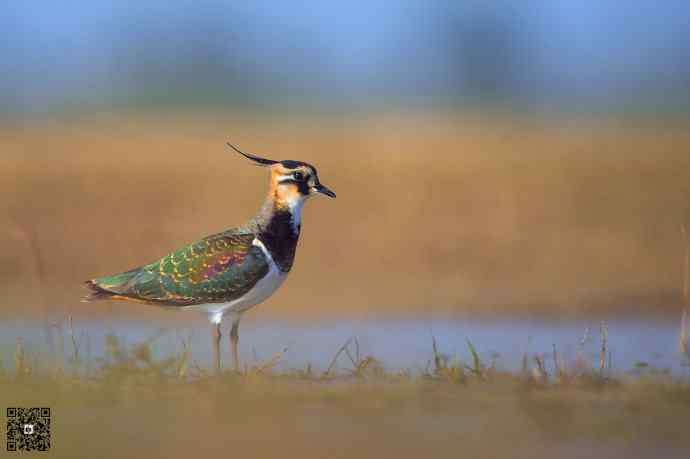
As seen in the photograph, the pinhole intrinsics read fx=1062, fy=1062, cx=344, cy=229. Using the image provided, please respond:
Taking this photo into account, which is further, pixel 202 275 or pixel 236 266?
pixel 202 275

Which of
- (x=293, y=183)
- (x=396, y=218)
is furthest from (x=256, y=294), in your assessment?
(x=396, y=218)

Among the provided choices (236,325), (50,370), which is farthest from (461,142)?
(50,370)

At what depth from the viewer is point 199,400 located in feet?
20.6

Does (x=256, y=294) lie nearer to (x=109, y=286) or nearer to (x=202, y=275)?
(x=202, y=275)

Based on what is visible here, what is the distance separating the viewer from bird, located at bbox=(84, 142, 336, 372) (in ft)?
25.5

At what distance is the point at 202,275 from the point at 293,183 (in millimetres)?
960

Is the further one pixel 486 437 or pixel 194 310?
pixel 194 310

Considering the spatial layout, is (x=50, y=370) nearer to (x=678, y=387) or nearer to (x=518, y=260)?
(x=678, y=387)

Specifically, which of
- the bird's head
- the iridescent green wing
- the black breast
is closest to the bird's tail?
the iridescent green wing

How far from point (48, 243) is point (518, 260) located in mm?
6100

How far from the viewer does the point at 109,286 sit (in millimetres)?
8133

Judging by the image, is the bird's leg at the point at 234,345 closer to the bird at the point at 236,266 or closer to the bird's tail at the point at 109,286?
the bird at the point at 236,266

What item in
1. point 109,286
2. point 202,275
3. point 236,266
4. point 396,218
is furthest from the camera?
point 396,218

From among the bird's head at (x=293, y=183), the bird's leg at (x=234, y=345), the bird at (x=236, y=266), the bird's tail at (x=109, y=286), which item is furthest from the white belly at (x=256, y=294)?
the bird's tail at (x=109, y=286)
